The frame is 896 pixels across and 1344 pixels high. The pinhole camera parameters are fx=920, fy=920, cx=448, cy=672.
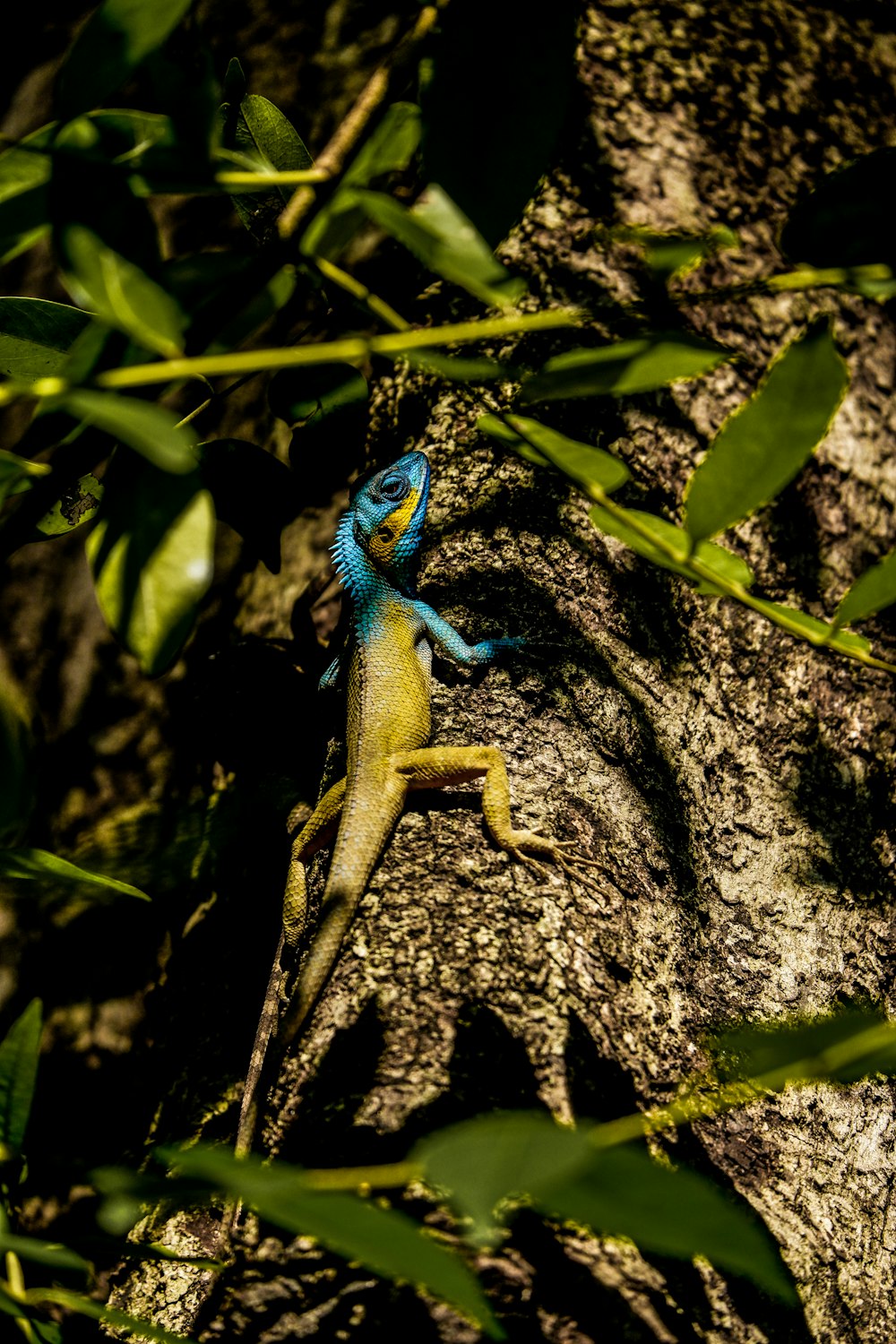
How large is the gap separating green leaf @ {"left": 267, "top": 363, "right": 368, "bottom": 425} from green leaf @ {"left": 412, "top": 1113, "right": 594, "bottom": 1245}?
1.50m

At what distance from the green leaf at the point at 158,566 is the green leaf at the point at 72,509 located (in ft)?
1.69

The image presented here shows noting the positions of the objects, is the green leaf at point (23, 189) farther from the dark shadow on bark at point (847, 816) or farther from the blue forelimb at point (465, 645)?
the dark shadow on bark at point (847, 816)

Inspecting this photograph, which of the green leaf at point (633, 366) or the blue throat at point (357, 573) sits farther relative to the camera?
the blue throat at point (357, 573)

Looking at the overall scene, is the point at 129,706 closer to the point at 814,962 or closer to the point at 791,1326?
the point at 814,962

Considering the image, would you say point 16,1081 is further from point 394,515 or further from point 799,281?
point 394,515

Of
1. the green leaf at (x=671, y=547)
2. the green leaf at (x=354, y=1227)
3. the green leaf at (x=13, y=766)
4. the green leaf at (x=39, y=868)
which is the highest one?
the green leaf at (x=671, y=547)

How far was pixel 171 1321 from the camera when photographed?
1.82m

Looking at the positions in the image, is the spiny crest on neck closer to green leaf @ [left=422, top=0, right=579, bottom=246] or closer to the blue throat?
the blue throat

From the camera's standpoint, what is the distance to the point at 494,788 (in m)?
1.82

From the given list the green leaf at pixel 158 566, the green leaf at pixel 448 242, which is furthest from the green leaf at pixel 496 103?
the green leaf at pixel 158 566

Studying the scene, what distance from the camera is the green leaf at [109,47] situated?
86cm

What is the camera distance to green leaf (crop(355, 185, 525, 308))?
74 centimetres

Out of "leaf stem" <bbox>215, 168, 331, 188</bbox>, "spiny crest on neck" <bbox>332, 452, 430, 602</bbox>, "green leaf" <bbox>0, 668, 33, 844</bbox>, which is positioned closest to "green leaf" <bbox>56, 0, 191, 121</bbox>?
"leaf stem" <bbox>215, 168, 331, 188</bbox>

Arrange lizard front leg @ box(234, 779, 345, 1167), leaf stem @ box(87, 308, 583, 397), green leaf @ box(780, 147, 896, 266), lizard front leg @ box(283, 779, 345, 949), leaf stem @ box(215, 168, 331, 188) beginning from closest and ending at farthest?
leaf stem @ box(87, 308, 583, 397)
leaf stem @ box(215, 168, 331, 188)
green leaf @ box(780, 147, 896, 266)
lizard front leg @ box(234, 779, 345, 1167)
lizard front leg @ box(283, 779, 345, 949)
